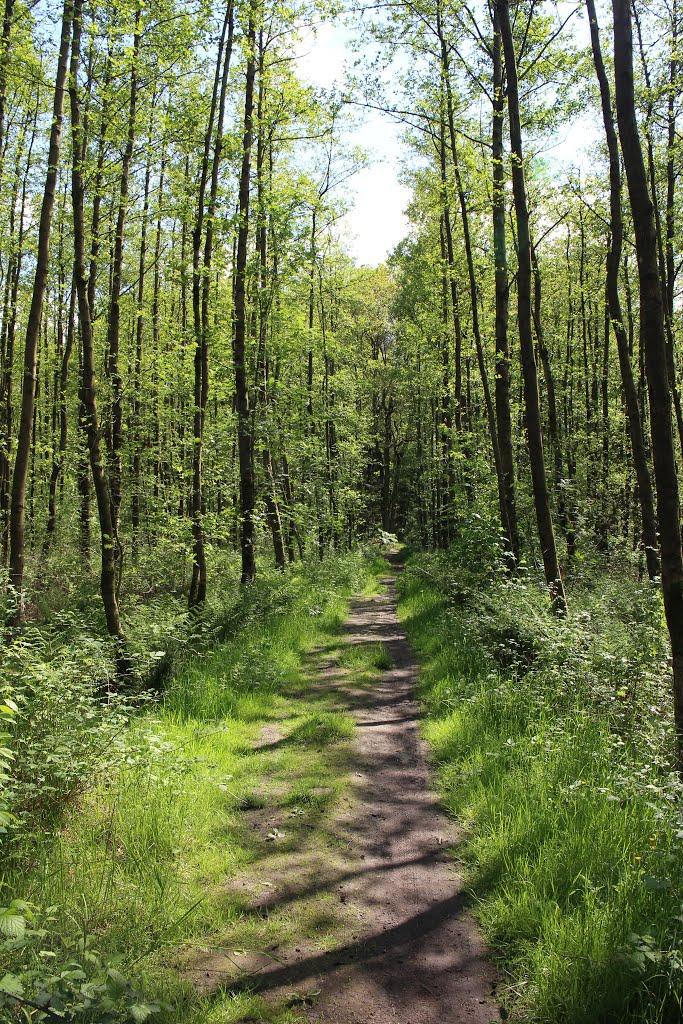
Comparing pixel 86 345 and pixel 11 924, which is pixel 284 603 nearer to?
pixel 86 345

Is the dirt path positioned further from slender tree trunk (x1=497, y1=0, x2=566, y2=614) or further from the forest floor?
slender tree trunk (x1=497, y1=0, x2=566, y2=614)

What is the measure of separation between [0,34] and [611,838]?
12.6 meters

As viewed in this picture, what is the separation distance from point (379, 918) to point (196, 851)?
1339mm

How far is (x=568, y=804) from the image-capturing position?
13.8ft

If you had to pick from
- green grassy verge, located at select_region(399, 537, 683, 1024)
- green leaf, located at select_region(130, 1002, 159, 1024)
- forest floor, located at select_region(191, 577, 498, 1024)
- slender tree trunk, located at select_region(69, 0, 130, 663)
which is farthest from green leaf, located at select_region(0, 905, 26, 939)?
slender tree trunk, located at select_region(69, 0, 130, 663)

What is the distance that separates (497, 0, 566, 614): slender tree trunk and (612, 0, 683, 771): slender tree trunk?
4361mm

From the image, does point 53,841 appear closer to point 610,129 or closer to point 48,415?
point 610,129

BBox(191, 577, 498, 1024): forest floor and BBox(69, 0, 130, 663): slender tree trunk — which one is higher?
BBox(69, 0, 130, 663): slender tree trunk

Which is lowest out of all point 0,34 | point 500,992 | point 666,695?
point 500,992

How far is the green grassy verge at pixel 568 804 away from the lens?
110 inches

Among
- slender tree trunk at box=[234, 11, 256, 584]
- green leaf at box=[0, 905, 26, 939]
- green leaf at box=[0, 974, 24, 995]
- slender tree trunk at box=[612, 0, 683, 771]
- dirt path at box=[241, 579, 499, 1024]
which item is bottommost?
dirt path at box=[241, 579, 499, 1024]

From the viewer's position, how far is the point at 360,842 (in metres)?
4.51

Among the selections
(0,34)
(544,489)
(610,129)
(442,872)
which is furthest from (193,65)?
(442,872)

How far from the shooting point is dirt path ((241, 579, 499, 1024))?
2.99 m
